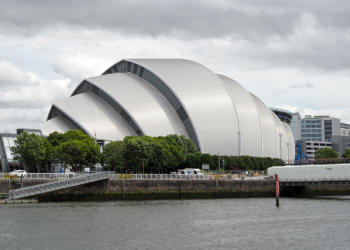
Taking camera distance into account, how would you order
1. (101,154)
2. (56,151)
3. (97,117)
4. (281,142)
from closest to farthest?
(56,151)
(101,154)
(97,117)
(281,142)

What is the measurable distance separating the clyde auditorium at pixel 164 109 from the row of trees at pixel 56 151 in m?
10.3

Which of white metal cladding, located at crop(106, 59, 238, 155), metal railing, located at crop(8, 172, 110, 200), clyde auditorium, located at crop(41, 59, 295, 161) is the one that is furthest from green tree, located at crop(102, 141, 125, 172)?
white metal cladding, located at crop(106, 59, 238, 155)

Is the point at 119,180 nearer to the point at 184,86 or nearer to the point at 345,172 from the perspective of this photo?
the point at 345,172

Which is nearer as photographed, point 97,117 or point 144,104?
point 97,117

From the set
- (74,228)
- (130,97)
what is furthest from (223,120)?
(74,228)

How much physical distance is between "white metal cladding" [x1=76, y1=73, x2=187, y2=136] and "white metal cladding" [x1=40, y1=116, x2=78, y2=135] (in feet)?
20.7

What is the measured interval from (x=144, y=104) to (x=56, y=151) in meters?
20.3

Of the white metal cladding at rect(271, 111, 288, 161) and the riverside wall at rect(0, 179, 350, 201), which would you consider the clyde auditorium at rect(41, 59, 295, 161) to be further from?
the riverside wall at rect(0, 179, 350, 201)

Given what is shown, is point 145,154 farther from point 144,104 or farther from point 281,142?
point 281,142

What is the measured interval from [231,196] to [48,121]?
30649 millimetres

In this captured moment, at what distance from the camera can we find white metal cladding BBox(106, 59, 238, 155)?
263 feet

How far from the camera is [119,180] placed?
5294 centimetres

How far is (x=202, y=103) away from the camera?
81312 millimetres

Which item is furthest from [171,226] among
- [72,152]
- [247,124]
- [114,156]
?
[247,124]
